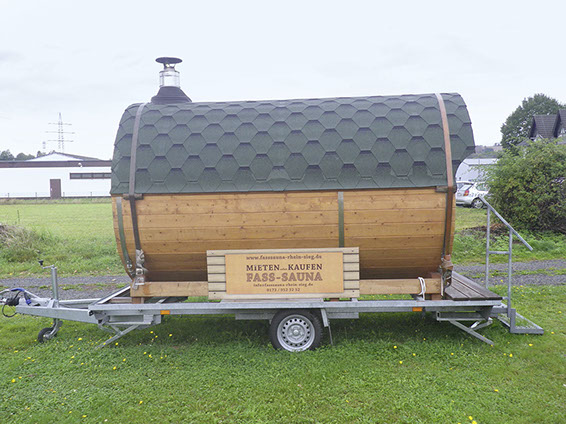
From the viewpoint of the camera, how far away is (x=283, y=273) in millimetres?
5336

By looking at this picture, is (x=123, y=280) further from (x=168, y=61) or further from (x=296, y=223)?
(x=296, y=223)

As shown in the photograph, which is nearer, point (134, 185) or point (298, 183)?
point (298, 183)

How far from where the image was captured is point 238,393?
446 cm

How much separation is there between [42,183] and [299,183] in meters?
51.4

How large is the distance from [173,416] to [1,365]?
2703mm

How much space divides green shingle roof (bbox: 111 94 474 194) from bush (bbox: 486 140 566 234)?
29.6 ft

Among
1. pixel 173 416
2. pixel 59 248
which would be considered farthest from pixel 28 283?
pixel 173 416

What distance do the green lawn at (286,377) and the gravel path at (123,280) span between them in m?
2.51

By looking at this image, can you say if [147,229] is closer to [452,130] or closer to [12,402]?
[12,402]

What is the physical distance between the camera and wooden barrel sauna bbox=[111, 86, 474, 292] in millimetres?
5332

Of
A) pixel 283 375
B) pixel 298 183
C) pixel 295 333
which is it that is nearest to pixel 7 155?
pixel 298 183

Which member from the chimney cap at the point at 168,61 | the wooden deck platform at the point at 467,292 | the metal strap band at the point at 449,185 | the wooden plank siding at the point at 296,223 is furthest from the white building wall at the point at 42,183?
the metal strap band at the point at 449,185

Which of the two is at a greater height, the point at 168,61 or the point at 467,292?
the point at 168,61

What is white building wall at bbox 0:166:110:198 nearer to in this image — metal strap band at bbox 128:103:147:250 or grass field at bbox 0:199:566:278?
grass field at bbox 0:199:566:278
